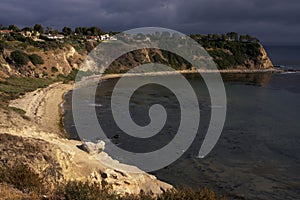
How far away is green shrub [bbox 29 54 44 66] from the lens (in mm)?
64688

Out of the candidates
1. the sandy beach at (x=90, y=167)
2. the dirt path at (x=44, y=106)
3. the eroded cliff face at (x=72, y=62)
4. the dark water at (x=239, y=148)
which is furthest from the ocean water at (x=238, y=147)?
the eroded cliff face at (x=72, y=62)

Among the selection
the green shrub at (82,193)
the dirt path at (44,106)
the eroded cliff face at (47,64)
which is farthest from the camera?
the eroded cliff face at (47,64)

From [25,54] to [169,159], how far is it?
5346 centimetres

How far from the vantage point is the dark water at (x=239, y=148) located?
1834 centimetres

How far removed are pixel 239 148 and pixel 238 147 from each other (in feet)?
0.93

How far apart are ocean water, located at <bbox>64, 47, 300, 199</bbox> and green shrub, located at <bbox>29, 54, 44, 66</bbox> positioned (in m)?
22.8

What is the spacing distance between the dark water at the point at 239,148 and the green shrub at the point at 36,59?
24.5 m

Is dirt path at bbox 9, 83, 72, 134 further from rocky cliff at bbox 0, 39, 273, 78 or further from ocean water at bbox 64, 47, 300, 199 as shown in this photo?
rocky cliff at bbox 0, 39, 273, 78

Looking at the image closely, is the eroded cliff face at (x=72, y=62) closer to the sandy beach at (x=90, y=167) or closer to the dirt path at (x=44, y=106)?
the dirt path at (x=44, y=106)

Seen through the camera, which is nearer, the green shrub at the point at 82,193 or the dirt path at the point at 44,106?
the green shrub at the point at 82,193

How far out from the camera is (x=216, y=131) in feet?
97.7

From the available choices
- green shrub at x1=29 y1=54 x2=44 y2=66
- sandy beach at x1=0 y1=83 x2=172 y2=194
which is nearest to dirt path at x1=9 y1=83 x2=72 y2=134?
sandy beach at x1=0 y1=83 x2=172 y2=194

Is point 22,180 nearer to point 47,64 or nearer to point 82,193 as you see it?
point 82,193

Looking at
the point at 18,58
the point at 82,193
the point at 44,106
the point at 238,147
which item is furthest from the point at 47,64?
the point at 82,193
